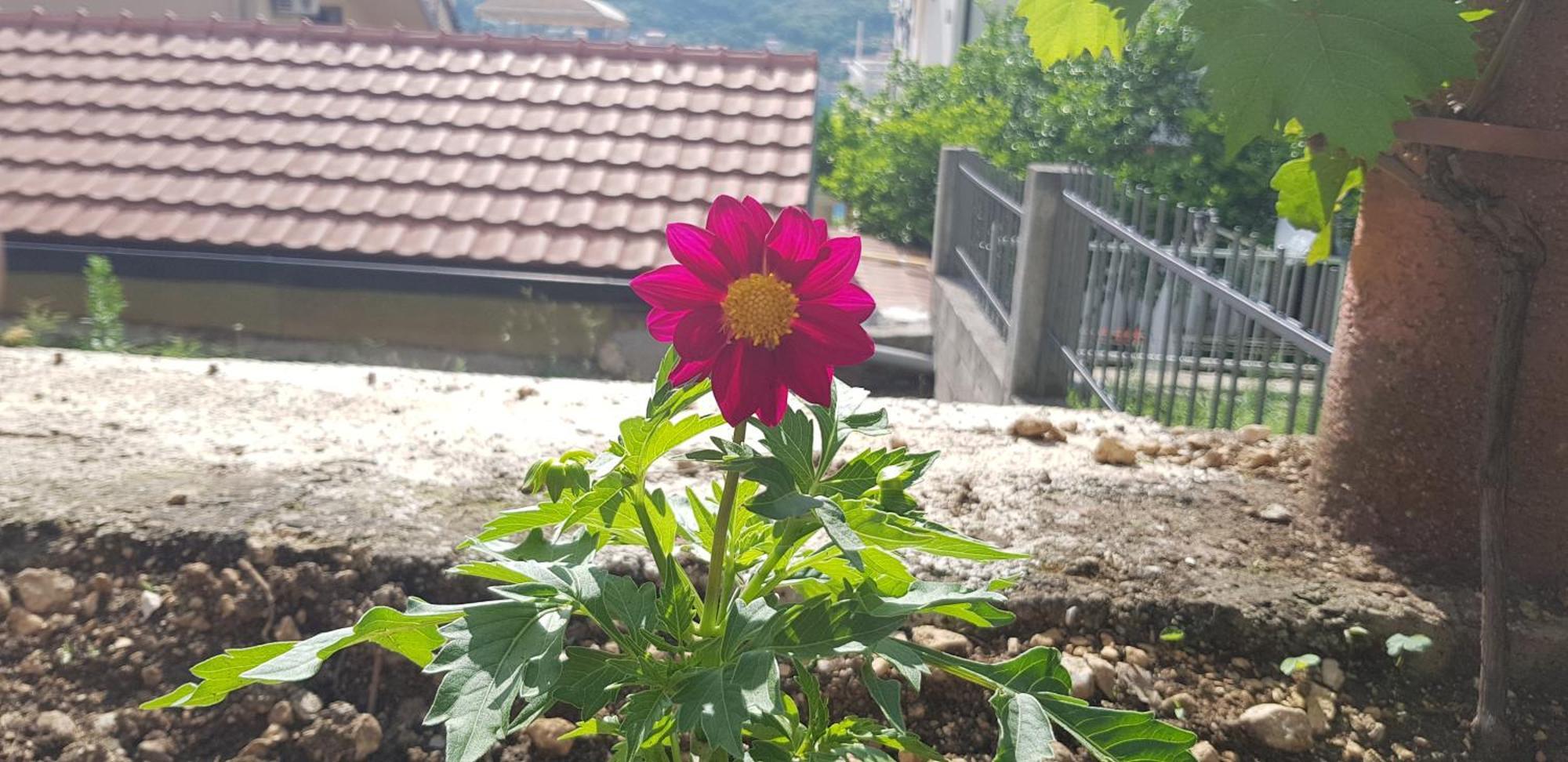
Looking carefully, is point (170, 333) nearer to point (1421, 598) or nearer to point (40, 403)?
point (40, 403)

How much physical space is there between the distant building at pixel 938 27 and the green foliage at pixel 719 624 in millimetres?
15990

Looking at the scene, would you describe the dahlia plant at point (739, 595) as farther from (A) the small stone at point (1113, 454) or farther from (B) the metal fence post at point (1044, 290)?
(B) the metal fence post at point (1044, 290)

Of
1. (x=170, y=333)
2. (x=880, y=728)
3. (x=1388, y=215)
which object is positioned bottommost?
(x=170, y=333)

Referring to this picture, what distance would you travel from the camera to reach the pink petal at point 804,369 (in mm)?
1291

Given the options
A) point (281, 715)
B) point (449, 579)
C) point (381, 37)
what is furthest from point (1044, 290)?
point (381, 37)

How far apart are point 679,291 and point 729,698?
418 mm

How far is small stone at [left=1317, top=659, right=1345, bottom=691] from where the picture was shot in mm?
1977

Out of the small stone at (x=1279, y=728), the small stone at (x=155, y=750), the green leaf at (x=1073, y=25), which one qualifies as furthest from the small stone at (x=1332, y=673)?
the small stone at (x=155, y=750)

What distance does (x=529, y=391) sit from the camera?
11.0 ft

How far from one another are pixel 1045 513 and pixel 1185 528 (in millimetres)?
260

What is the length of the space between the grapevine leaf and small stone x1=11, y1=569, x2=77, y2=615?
7.47ft

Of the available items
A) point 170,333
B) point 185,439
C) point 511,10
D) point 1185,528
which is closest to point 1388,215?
point 1185,528

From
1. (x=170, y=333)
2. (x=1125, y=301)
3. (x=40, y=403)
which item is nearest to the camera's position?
(x=40, y=403)

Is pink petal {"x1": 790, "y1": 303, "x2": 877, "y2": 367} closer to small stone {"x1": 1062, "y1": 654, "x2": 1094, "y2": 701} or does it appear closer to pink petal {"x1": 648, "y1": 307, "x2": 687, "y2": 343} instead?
pink petal {"x1": 648, "y1": 307, "x2": 687, "y2": 343}
